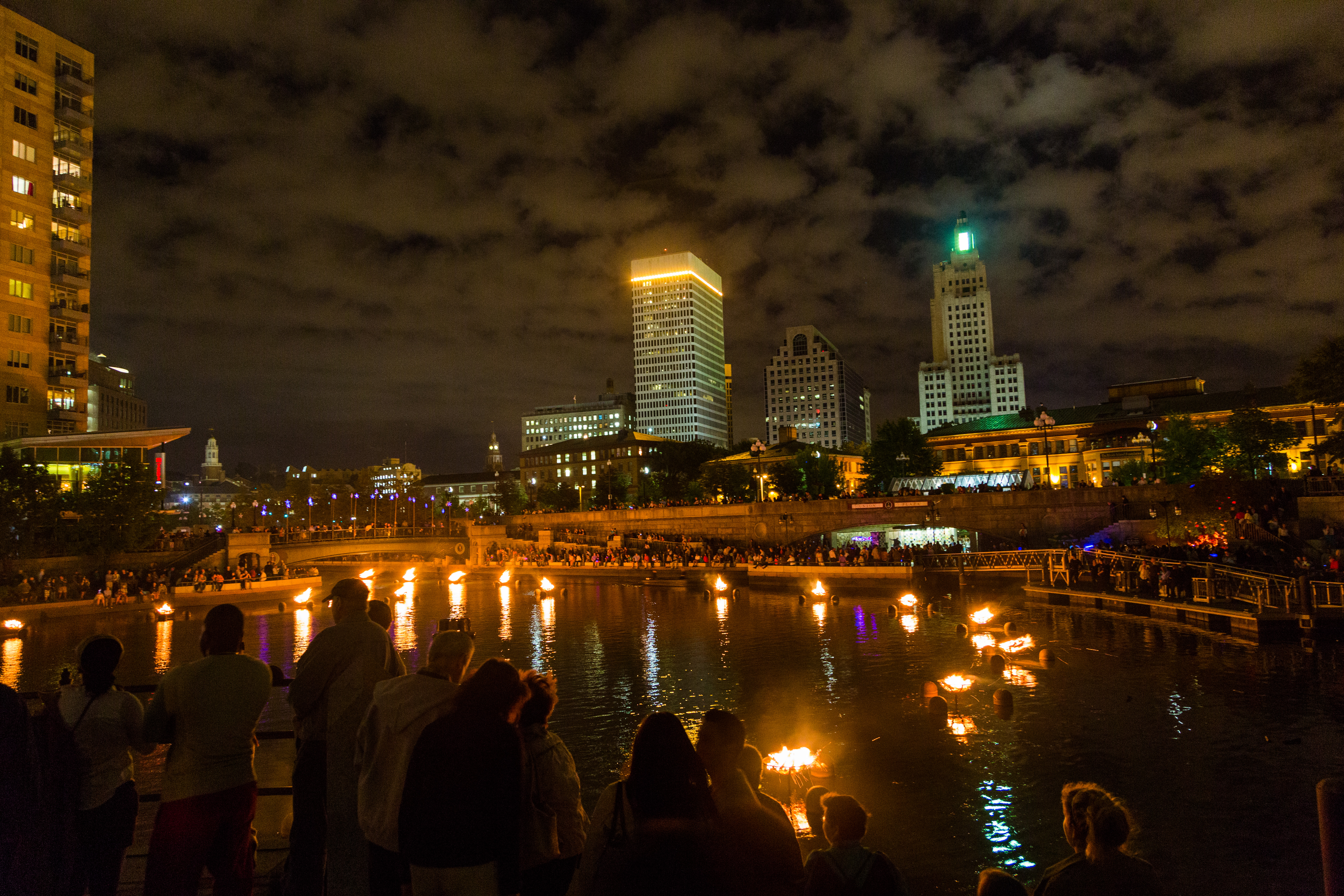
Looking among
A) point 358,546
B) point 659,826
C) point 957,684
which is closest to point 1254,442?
point 957,684

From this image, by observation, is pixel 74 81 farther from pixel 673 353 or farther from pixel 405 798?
pixel 673 353

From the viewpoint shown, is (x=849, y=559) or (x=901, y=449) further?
(x=901, y=449)

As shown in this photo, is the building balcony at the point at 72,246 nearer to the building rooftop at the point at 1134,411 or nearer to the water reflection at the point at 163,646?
the water reflection at the point at 163,646

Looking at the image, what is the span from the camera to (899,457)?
87.4m

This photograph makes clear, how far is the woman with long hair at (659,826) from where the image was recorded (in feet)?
12.0

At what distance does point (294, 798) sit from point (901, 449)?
86622 millimetres

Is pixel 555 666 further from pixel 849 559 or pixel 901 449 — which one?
pixel 901 449

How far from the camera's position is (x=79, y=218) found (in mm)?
62219

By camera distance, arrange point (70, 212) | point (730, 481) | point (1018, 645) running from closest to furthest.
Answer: point (1018, 645) → point (70, 212) → point (730, 481)

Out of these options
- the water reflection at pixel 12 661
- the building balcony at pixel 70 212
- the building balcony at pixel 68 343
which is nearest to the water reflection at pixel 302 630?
the water reflection at pixel 12 661

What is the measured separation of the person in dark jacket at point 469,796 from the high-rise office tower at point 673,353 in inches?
7136

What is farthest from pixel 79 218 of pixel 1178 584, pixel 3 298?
pixel 1178 584

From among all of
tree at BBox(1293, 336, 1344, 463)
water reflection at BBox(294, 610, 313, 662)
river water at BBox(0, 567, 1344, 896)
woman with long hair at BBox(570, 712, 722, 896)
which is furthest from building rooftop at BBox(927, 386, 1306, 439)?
woman with long hair at BBox(570, 712, 722, 896)

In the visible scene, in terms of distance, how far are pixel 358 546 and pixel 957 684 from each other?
61.3 m
